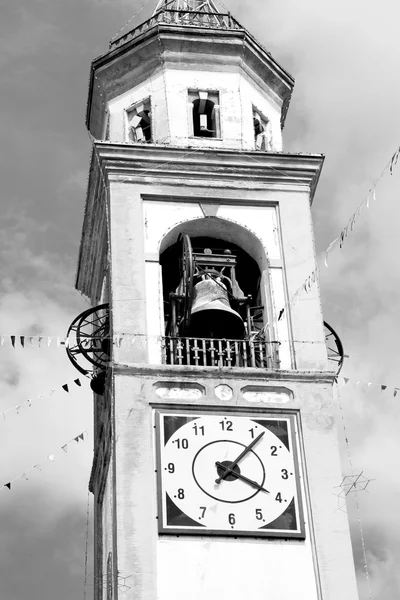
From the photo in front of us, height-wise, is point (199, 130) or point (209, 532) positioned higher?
point (199, 130)

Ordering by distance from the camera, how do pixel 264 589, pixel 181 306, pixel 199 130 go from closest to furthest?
pixel 264 589 → pixel 181 306 → pixel 199 130

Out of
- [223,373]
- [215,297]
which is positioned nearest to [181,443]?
[223,373]

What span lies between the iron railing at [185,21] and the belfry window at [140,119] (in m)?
1.22

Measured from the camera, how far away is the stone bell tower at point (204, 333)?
25.8 metres

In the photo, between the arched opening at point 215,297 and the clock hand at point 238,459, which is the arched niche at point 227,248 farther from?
the clock hand at point 238,459

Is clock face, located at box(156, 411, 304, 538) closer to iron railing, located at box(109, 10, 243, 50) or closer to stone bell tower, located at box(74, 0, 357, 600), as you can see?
stone bell tower, located at box(74, 0, 357, 600)

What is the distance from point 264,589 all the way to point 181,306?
5.15 metres

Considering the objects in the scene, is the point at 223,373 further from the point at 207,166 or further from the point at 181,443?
the point at 207,166

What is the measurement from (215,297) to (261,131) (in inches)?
177

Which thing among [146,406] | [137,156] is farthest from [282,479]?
[137,156]

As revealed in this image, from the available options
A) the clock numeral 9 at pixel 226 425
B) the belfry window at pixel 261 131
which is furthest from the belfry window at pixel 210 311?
the belfry window at pixel 261 131

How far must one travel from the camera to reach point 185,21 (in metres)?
32.4

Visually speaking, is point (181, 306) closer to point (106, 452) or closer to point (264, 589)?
point (106, 452)

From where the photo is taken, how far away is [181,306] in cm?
2848
